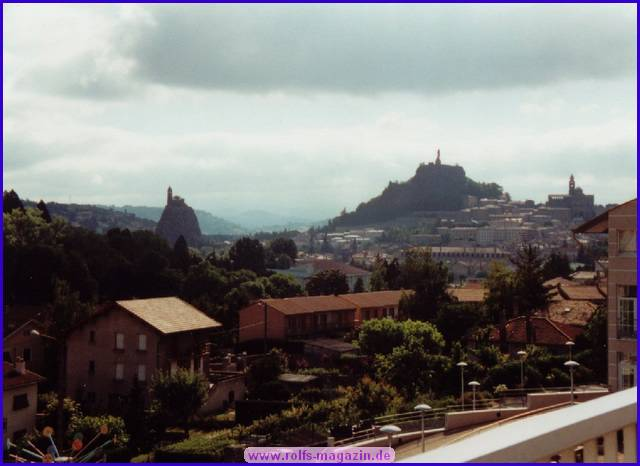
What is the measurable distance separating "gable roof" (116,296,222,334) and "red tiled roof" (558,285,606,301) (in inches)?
1000

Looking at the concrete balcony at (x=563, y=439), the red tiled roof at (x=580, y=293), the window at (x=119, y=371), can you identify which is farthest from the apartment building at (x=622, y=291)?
the red tiled roof at (x=580, y=293)

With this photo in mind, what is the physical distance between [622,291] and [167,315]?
60.8ft

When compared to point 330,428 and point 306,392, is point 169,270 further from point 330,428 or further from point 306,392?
point 330,428

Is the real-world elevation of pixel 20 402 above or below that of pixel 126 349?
below

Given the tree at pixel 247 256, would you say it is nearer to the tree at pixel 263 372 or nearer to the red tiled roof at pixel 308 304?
the red tiled roof at pixel 308 304

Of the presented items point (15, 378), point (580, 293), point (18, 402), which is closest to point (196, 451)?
point (18, 402)

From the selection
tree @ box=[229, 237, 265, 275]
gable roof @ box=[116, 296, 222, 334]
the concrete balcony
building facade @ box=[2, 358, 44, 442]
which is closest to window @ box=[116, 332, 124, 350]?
gable roof @ box=[116, 296, 222, 334]

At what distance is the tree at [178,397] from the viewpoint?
24.7m

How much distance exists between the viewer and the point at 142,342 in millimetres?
29297

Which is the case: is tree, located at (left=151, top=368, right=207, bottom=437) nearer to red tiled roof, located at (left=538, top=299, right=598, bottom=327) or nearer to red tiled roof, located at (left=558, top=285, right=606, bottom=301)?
red tiled roof, located at (left=538, top=299, right=598, bottom=327)

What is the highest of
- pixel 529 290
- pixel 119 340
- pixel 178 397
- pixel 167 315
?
pixel 529 290

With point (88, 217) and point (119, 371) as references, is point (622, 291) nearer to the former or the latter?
point (119, 371)

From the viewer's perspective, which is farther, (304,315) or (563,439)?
(304,315)

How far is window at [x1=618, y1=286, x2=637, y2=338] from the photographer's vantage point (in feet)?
48.9
